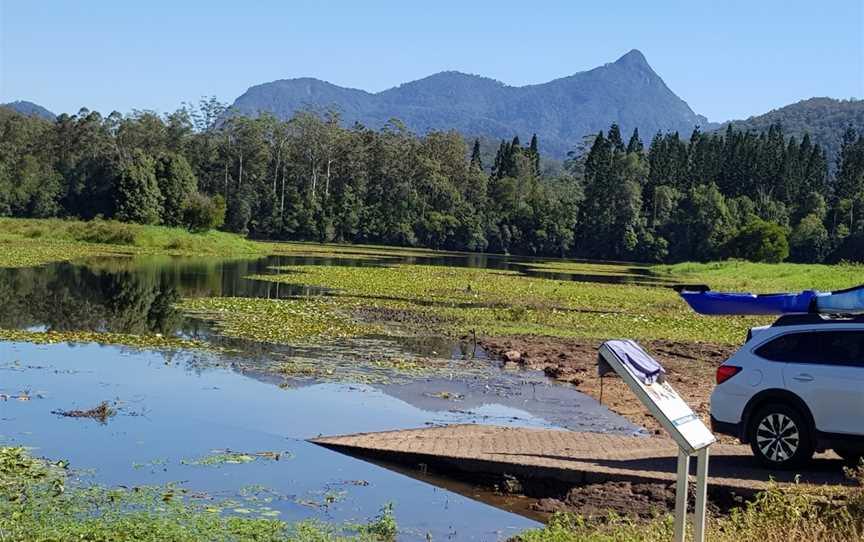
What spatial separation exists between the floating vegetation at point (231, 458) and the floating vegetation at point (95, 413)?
2772 millimetres

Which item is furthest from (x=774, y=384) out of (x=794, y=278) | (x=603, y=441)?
(x=794, y=278)

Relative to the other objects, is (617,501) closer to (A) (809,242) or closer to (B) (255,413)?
(B) (255,413)

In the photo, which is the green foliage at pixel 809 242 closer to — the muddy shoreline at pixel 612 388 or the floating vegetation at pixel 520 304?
the floating vegetation at pixel 520 304

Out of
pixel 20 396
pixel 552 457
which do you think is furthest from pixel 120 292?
pixel 552 457

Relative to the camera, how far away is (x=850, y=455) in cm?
1401

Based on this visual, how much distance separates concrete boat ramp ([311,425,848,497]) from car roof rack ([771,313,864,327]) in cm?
188

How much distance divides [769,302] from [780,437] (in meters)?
1.82

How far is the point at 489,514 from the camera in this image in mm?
12539

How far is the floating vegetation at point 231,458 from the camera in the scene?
547 inches

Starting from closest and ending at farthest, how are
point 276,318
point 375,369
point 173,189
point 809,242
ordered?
point 375,369 → point 276,318 → point 173,189 → point 809,242

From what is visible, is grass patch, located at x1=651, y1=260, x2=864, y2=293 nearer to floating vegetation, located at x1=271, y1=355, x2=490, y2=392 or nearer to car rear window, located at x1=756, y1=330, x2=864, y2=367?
floating vegetation, located at x1=271, y1=355, x2=490, y2=392

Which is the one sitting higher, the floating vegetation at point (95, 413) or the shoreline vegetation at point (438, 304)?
the shoreline vegetation at point (438, 304)

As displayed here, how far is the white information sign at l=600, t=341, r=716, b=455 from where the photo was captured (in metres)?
7.83

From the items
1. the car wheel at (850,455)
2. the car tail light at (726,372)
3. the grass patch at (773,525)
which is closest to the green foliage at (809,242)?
the car wheel at (850,455)
